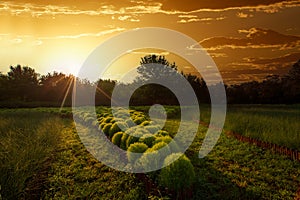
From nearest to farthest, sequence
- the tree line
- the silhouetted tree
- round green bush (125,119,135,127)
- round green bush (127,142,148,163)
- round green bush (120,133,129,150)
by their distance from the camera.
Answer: round green bush (127,142,148,163)
round green bush (120,133,129,150)
round green bush (125,119,135,127)
the tree line
the silhouetted tree

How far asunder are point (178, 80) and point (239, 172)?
5104cm

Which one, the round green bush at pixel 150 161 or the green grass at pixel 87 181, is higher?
the round green bush at pixel 150 161

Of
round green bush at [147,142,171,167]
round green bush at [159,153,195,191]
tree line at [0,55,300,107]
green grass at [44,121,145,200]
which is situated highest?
tree line at [0,55,300,107]

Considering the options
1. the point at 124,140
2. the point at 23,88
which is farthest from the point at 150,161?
the point at 23,88

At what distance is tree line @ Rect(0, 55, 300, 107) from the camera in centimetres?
5017

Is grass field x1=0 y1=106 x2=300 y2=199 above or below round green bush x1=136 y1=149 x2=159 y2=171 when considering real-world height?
below

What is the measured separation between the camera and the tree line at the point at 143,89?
5017 cm

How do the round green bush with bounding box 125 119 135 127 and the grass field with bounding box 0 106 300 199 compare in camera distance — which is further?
the round green bush with bounding box 125 119 135 127

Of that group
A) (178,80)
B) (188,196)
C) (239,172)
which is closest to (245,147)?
(239,172)

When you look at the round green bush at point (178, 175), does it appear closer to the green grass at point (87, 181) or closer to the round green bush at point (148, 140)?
the green grass at point (87, 181)

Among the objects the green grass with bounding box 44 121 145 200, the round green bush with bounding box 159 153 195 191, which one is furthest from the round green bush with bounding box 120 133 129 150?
the round green bush with bounding box 159 153 195 191

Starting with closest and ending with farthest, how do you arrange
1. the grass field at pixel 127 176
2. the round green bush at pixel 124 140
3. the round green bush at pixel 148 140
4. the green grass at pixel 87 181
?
the grass field at pixel 127 176, the green grass at pixel 87 181, the round green bush at pixel 148 140, the round green bush at pixel 124 140

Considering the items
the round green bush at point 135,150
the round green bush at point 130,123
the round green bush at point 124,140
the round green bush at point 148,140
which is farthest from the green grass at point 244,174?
the round green bush at point 130,123

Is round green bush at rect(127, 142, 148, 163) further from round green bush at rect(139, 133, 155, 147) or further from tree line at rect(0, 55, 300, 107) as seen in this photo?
tree line at rect(0, 55, 300, 107)
